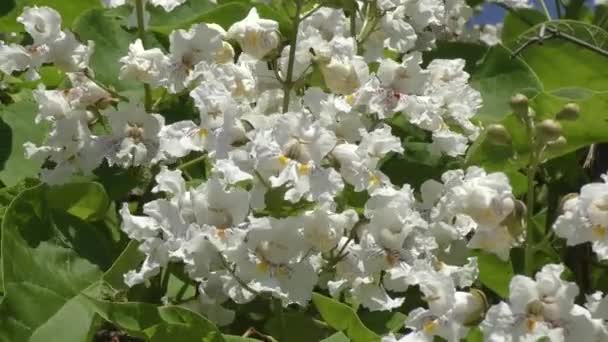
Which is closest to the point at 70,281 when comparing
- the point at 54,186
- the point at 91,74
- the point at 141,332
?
the point at 54,186

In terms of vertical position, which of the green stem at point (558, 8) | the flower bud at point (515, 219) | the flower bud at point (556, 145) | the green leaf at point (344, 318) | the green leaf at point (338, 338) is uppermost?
the flower bud at point (556, 145)

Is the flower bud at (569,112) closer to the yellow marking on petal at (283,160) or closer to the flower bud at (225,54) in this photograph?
the yellow marking on petal at (283,160)

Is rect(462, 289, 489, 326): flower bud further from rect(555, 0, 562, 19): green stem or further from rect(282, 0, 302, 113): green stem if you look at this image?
rect(555, 0, 562, 19): green stem

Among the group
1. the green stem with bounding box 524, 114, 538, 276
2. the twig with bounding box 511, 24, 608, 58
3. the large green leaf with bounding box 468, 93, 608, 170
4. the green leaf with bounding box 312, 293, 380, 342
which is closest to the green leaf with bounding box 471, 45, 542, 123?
the twig with bounding box 511, 24, 608, 58

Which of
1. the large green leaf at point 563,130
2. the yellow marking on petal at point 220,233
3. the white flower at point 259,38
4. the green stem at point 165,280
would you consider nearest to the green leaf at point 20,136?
the green stem at point 165,280

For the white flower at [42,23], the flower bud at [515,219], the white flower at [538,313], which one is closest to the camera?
the white flower at [538,313]

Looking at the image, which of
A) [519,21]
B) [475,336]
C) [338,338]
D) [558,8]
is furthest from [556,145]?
[519,21]
